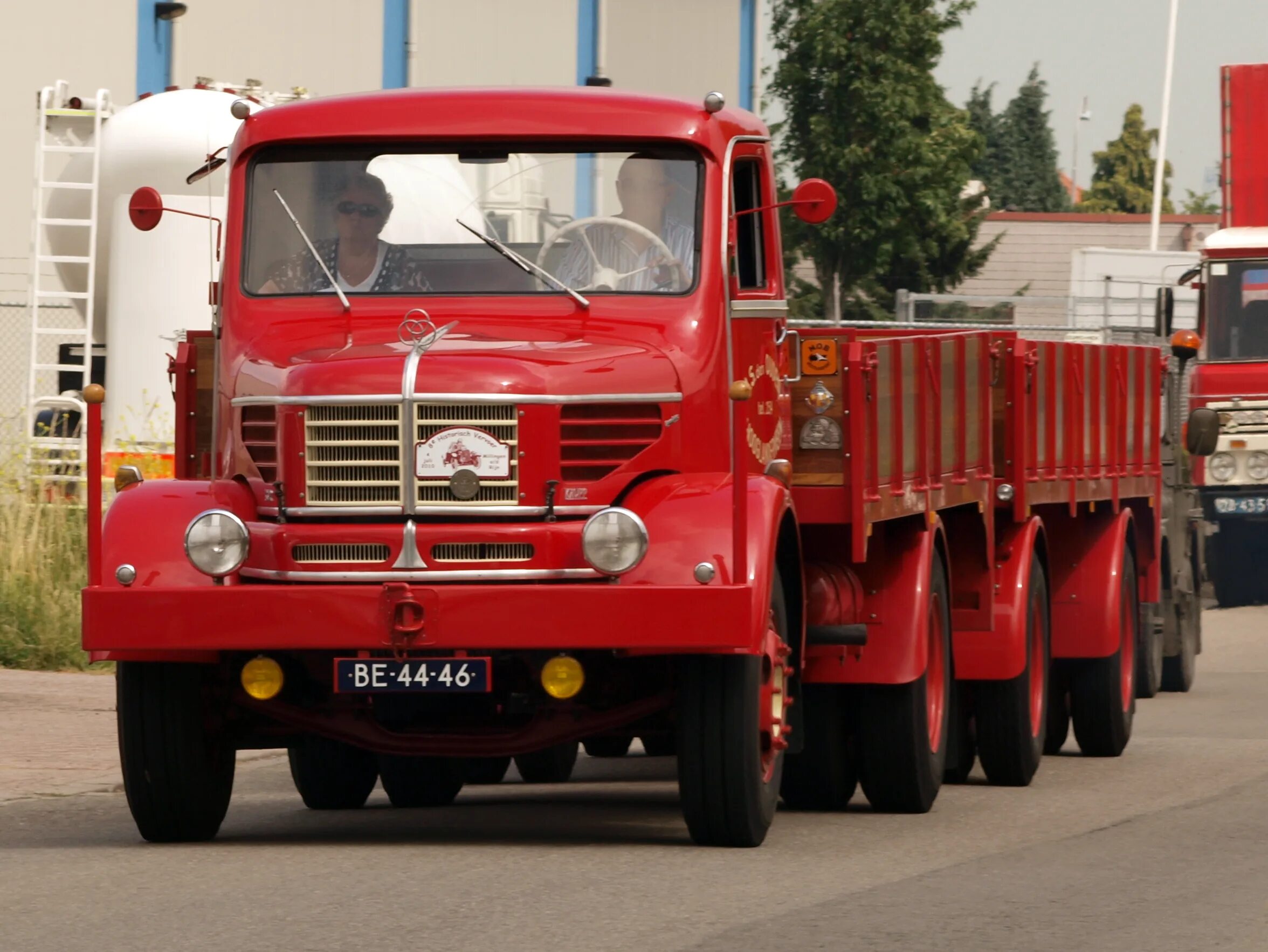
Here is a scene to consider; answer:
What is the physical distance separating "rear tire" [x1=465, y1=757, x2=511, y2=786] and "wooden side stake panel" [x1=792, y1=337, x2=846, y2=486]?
94.4 inches

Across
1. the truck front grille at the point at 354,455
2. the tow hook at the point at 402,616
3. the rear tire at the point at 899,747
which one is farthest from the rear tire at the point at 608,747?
the tow hook at the point at 402,616

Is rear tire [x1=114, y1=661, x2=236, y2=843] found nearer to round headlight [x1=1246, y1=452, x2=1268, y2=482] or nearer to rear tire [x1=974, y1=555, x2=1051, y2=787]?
rear tire [x1=974, y1=555, x2=1051, y2=787]

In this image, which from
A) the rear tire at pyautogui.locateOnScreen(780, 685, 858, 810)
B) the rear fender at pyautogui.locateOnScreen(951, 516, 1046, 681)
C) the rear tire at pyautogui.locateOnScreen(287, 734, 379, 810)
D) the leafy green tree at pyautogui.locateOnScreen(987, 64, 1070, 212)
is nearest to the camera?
the rear tire at pyautogui.locateOnScreen(780, 685, 858, 810)

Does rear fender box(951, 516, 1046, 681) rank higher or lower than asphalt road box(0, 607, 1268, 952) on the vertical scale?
higher

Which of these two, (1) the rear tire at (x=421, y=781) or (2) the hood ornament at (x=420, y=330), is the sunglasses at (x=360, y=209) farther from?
(1) the rear tire at (x=421, y=781)

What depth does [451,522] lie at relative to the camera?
8.81 metres

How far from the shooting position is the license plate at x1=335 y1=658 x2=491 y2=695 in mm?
8664

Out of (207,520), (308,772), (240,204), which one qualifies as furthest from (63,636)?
(207,520)

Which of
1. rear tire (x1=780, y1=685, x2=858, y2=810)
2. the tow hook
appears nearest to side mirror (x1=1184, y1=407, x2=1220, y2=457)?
rear tire (x1=780, y1=685, x2=858, y2=810)

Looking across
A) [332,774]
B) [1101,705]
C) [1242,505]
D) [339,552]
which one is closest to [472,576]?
[339,552]

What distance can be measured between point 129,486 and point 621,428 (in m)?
1.78

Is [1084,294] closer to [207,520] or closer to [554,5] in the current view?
[554,5]

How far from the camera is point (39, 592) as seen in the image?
57.7 feet

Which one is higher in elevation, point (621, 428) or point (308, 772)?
point (621, 428)
